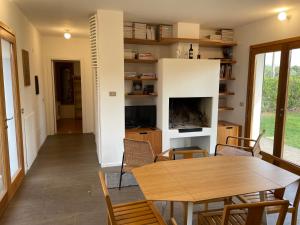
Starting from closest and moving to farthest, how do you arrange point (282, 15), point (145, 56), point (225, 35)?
point (282, 15) → point (145, 56) → point (225, 35)

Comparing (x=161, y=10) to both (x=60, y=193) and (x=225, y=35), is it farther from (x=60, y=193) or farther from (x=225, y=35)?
(x=60, y=193)

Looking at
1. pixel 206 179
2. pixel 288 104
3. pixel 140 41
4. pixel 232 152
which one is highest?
pixel 140 41

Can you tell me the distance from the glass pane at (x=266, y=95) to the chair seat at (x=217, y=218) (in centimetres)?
274

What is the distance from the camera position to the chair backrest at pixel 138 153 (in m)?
2.87

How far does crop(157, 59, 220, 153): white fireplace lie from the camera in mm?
4371

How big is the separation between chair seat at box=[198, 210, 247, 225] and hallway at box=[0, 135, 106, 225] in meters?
1.16

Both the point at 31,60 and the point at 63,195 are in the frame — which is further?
the point at 31,60

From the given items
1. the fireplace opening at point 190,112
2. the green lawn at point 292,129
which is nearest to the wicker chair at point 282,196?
the green lawn at point 292,129

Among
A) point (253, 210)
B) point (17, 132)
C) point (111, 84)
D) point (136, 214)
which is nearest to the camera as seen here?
point (253, 210)

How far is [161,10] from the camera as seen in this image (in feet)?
12.4

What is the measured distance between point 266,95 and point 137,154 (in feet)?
9.25

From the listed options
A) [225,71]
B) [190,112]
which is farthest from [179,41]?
[190,112]

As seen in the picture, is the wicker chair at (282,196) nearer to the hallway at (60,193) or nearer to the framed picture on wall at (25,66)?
the hallway at (60,193)

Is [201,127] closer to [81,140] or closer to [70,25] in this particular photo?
[81,140]
